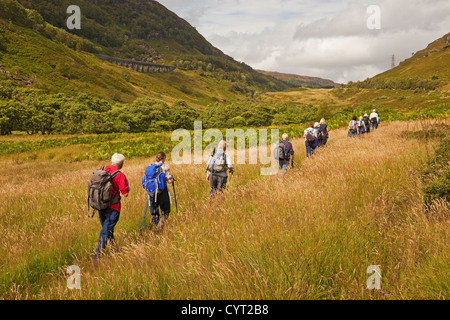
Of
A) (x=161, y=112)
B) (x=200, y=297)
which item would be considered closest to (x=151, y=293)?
(x=200, y=297)

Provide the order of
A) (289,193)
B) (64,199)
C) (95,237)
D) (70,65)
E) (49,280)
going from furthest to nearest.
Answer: (70,65)
(64,199)
(95,237)
(289,193)
(49,280)

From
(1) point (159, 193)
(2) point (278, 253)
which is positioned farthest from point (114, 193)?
(2) point (278, 253)

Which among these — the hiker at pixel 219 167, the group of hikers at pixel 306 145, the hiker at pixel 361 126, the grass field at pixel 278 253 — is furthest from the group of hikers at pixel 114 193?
the hiker at pixel 361 126

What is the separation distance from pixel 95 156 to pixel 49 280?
22646 millimetres

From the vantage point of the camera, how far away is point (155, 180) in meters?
5.18

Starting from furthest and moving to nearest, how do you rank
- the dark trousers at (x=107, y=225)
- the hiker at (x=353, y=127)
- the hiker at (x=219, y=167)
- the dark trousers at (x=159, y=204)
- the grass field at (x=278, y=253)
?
the hiker at (x=353, y=127), the hiker at (x=219, y=167), the dark trousers at (x=159, y=204), the dark trousers at (x=107, y=225), the grass field at (x=278, y=253)

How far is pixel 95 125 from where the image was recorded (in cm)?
5034

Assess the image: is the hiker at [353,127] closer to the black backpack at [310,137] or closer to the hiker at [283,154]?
the black backpack at [310,137]

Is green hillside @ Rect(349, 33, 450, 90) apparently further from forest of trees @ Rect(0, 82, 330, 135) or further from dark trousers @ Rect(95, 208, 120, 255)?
dark trousers @ Rect(95, 208, 120, 255)

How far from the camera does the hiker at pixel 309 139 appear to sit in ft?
34.6

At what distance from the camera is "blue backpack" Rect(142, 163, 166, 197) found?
5.19 meters

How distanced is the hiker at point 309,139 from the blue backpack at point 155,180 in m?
7.27

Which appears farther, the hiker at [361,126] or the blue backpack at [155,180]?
the hiker at [361,126]
